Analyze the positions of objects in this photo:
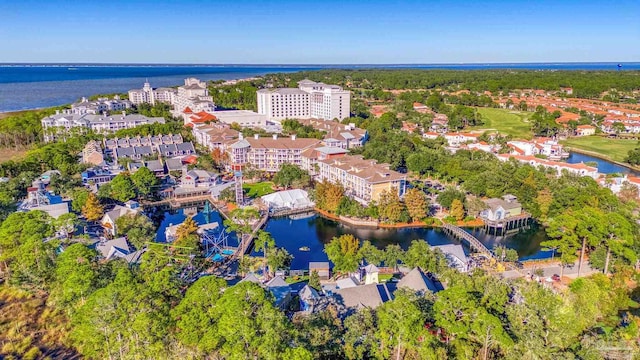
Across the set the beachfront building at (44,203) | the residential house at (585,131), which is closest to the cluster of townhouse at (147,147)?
the beachfront building at (44,203)

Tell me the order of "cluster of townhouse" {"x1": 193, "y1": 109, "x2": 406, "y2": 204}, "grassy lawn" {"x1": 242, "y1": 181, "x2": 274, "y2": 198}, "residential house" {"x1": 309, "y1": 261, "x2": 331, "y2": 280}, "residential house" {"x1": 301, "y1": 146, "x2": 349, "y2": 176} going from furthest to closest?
"residential house" {"x1": 301, "y1": 146, "x2": 349, "y2": 176}, "grassy lawn" {"x1": 242, "y1": 181, "x2": 274, "y2": 198}, "cluster of townhouse" {"x1": 193, "y1": 109, "x2": 406, "y2": 204}, "residential house" {"x1": 309, "y1": 261, "x2": 331, "y2": 280}

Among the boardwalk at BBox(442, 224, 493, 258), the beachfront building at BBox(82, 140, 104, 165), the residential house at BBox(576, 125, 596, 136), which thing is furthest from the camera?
the residential house at BBox(576, 125, 596, 136)

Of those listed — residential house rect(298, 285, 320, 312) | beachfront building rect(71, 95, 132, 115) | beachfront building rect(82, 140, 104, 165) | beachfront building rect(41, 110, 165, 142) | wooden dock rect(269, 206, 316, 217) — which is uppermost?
beachfront building rect(71, 95, 132, 115)

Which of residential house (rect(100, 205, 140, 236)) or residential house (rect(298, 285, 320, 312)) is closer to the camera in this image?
residential house (rect(298, 285, 320, 312))

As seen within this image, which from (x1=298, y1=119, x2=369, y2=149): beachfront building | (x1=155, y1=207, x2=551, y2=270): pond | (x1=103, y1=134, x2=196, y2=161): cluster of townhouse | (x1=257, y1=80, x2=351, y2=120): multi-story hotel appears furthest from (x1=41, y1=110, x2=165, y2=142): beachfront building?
(x1=155, y1=207, x2=551, y2=270): pond

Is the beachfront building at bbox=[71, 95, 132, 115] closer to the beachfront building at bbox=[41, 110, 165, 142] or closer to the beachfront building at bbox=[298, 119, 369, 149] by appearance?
the beachfront building at bbox=[41, 110, 165, 142]

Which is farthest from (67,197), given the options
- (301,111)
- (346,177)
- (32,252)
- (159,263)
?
(301,111)

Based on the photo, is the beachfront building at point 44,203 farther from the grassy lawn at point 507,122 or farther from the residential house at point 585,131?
the residential house at point 585,131
